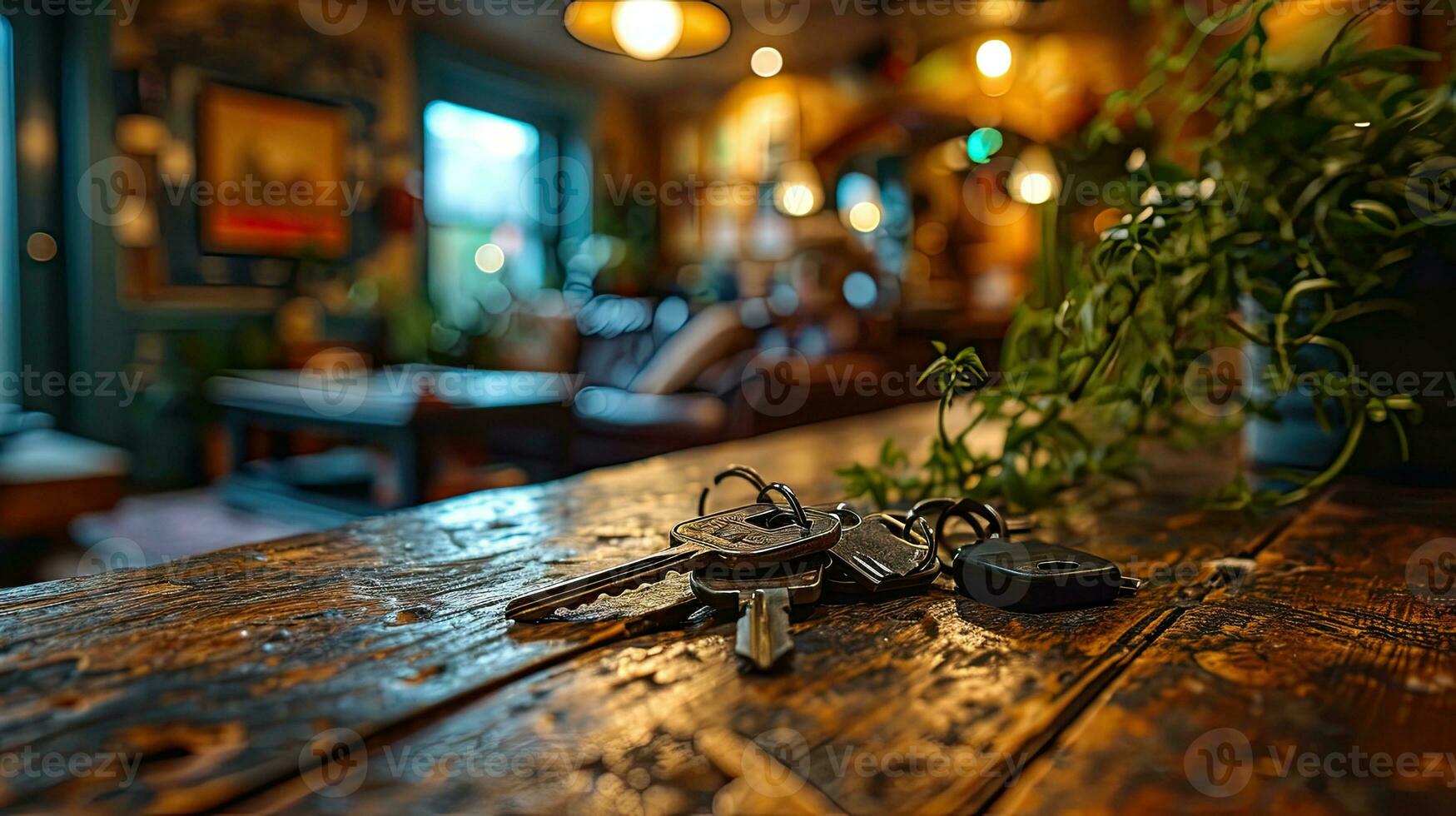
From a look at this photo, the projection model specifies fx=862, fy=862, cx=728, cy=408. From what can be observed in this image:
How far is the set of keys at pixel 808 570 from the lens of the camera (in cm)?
45

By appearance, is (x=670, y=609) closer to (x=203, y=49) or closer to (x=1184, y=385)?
(x=1184, y=385)

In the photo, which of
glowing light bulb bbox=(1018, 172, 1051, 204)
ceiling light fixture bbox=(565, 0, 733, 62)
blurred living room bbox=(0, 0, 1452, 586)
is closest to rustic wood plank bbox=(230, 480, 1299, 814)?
blurred living room bbox=(0, 0, 1452, 586)

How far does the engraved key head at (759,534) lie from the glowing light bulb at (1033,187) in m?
5.35

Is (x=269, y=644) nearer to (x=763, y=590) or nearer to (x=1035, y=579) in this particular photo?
(x=763, y=590)

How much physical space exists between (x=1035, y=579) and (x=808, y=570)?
12cm

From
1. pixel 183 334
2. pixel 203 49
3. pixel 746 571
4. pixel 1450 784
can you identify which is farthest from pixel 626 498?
pixel 203 49

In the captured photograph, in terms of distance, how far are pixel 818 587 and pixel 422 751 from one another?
23 cm

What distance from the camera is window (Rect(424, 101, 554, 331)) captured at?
6188 mm

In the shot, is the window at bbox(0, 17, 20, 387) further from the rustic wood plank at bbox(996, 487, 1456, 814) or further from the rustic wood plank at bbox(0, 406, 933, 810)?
the rustic wood plank at bbox(996, 487, 1456, 814)

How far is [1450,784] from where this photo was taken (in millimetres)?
300

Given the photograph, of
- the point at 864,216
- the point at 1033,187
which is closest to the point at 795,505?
the point at 1033,187

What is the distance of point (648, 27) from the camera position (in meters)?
2.99

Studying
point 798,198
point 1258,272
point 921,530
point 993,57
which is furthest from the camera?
point 798,198

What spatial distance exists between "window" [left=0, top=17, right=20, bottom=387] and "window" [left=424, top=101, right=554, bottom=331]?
7.16ft
